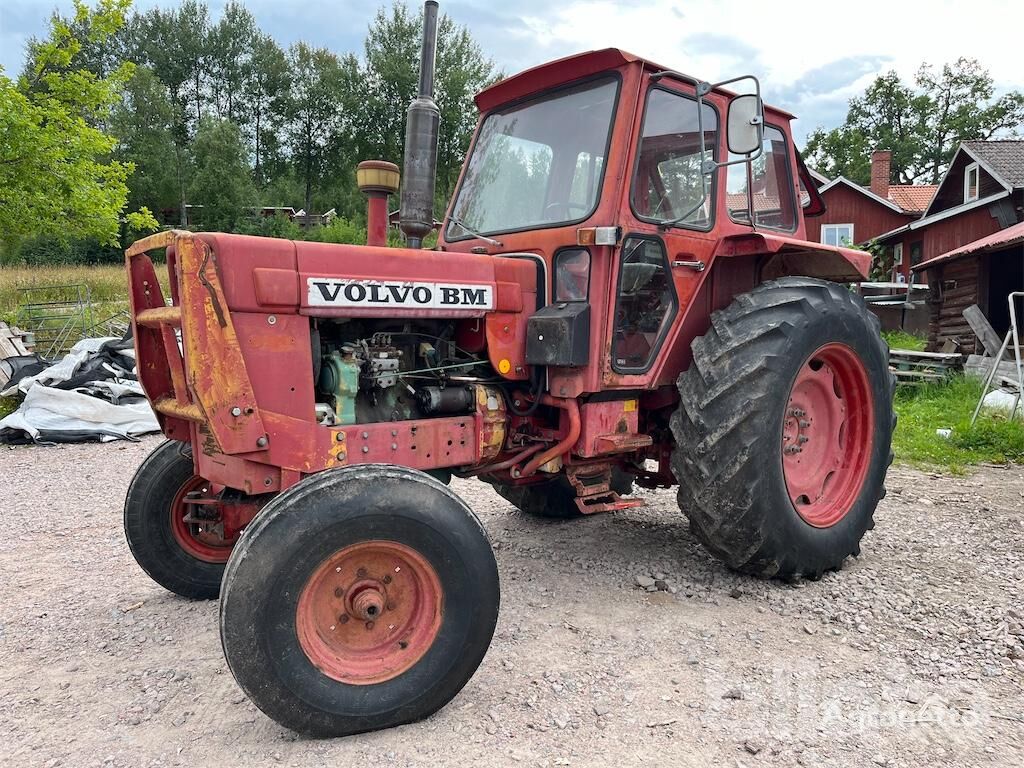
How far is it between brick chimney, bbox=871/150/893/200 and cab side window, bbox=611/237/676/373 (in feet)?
101

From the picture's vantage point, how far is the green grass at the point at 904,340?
56.8ft

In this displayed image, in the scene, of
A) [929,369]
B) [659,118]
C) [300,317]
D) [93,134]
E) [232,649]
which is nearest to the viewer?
[232,649]

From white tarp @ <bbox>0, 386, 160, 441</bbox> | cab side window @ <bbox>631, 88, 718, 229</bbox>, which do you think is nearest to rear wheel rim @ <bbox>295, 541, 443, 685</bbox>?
cab side window @ <bbox>631, 88, 718, 229</bbox>

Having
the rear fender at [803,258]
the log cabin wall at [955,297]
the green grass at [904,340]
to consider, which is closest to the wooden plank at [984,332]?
the log cabin wall at [955,297]

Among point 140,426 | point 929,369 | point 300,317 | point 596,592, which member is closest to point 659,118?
point 300,317

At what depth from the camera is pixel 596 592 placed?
3859 mm

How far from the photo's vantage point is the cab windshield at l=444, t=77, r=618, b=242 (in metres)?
3.60

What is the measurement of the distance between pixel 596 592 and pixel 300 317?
6.72 feet

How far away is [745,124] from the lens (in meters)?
3.35

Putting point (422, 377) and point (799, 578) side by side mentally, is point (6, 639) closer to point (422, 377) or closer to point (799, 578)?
point (422, 377)

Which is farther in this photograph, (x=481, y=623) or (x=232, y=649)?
(x=481, y=623)

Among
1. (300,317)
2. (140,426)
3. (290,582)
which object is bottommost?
(140,426)

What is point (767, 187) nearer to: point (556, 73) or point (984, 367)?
point (556, 73)

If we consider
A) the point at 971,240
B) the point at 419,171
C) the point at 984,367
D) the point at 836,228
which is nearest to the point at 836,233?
the point at 836,228
